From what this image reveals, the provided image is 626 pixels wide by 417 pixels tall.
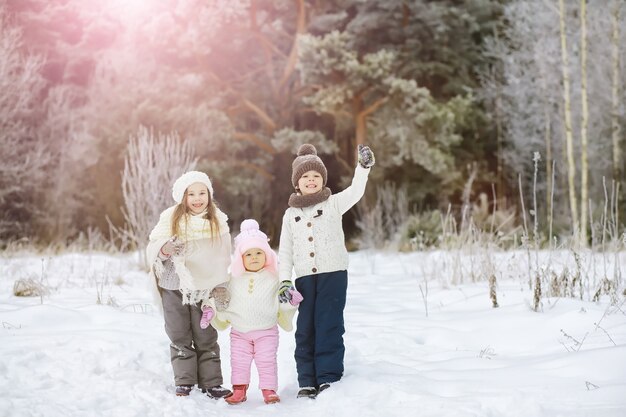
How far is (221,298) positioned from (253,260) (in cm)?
28

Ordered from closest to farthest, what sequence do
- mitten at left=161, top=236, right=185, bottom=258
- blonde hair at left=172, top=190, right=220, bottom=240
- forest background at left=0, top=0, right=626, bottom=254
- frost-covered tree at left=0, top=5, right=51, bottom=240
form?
mitten at left=161, top=236, right=185, bottom=258 → blonde hair at left=172, top=190, right=220, bottom=240 → frost-covered tree at left=0, top=5, right=51, bottom=240 → forest background at left=0, top=0, right=626, bottom=254

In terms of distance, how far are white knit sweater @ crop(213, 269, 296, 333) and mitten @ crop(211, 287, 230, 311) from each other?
0.03 m

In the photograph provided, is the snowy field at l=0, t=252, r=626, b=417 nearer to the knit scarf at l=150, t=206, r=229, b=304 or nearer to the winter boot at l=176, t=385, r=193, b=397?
the winter boot at l=176, t=385, r=193, b=397

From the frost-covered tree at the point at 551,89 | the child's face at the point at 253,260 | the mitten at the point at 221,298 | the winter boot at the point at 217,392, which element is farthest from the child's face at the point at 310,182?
the frost-covered tree at the point at 551,89

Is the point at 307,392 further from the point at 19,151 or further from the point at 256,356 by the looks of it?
the point at 19,151

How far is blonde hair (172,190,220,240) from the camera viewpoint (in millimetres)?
3811

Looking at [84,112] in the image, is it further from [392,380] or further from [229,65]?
[392,380]

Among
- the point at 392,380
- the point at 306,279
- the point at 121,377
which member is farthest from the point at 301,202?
the point at 121,377

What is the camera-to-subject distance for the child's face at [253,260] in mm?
3773

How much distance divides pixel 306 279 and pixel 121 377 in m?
1.17

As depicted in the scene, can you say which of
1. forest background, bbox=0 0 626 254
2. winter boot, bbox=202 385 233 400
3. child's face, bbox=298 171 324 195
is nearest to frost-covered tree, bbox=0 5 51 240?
forest background, bbox=0 0 626 254

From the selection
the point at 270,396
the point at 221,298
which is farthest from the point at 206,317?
the point at 270,396

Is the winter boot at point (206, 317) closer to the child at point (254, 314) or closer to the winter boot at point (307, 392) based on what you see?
the child at point (254, 314)

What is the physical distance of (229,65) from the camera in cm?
1969
